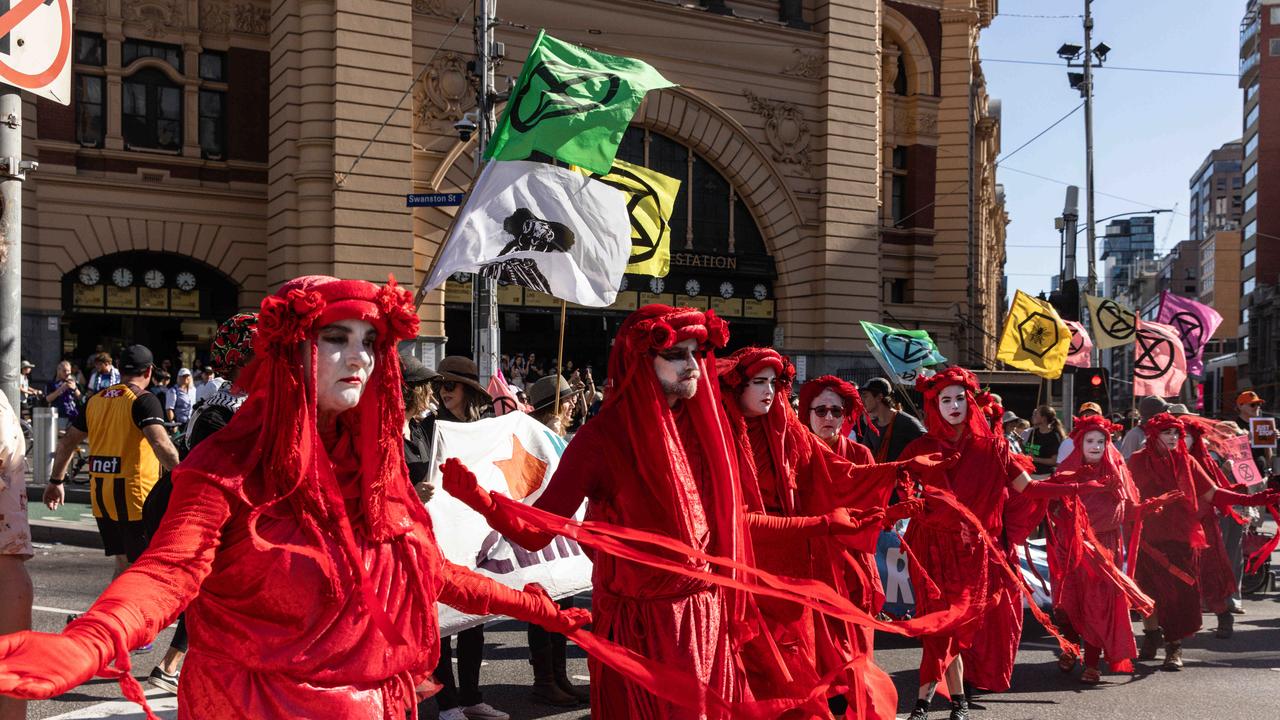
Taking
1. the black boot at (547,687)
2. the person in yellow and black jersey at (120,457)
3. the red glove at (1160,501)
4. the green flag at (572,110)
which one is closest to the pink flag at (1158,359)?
the red glove at (1160,501)

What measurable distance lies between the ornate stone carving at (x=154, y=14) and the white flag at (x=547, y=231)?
1750 centimetres

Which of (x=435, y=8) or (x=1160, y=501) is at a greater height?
(x=435, y=8)

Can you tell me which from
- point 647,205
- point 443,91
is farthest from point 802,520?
point 443,91

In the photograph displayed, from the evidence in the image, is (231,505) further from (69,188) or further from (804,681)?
(69,188)

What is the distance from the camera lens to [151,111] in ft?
79.8

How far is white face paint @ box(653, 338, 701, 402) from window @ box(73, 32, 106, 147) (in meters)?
22.6

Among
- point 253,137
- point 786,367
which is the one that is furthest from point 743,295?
point 786,367

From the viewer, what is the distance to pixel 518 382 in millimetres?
22266

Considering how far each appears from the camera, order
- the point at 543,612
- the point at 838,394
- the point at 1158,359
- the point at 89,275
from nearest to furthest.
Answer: the point at 543,612 < the point at 838,394 < the point at 1158,359 < the point at 89,275

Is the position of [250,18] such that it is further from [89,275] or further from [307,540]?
[307,540]

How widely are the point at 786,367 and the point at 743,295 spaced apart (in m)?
24.1

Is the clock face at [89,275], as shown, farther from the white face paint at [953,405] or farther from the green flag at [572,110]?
the white face paint at [953,405]

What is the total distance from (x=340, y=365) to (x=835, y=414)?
4233mm

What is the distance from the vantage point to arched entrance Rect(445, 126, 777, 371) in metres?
27.7
